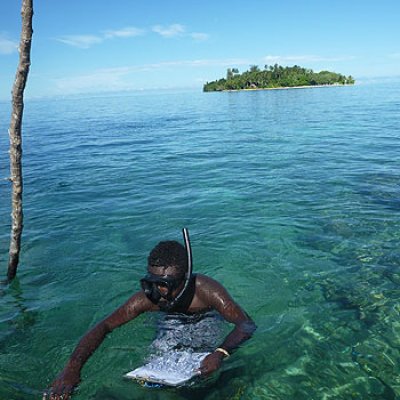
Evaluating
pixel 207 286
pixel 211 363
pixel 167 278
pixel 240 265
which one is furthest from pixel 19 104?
pixel 211 363

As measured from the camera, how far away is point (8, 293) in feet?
21.3

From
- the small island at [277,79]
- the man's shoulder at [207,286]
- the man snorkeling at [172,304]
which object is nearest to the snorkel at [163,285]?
→ the man snorkeling at [172,304]

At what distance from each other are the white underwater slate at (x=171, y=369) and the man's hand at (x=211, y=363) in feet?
0.25

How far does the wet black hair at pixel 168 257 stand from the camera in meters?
3.64

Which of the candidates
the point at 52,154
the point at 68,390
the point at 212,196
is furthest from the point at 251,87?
the point at 68,390

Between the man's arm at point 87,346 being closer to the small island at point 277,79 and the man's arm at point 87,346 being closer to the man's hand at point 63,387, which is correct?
the man's hand at point 63,387

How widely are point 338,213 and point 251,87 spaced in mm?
132553

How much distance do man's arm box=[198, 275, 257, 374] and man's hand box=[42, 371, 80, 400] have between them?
3.73 feet

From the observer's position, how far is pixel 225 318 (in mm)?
4062

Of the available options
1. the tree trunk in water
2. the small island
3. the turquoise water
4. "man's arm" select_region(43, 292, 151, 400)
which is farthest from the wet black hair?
the small island

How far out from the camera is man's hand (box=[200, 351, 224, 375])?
139 inches

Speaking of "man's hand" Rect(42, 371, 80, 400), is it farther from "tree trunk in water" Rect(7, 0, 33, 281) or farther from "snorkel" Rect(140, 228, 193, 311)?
"tree trunk in water" Rect(7, 0, 33, 281)

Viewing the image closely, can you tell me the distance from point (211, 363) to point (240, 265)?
3619 millimetres

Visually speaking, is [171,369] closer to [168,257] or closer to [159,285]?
[159,285]
